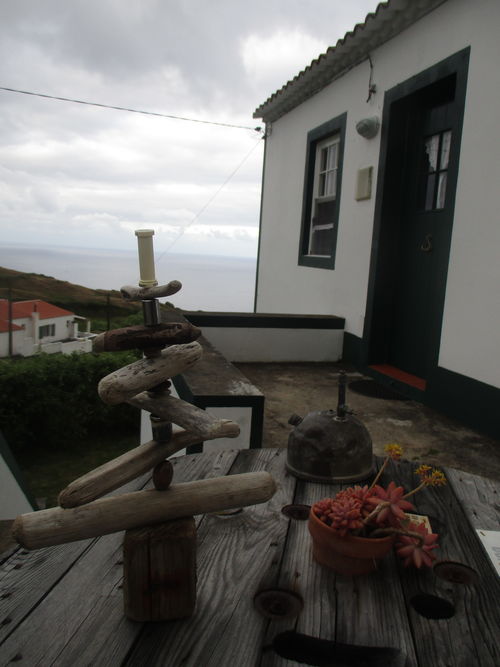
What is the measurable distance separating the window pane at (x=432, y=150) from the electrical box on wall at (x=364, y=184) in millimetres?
686

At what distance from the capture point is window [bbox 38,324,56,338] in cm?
2253

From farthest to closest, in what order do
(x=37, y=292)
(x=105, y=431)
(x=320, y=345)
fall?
(x=37, y=292)
(x=105, y=431)
(x=320, y=345)

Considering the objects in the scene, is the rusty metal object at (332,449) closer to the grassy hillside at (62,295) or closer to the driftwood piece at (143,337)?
the driftwood piece at (143,337)

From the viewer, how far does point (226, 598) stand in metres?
1.27

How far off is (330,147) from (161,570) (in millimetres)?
6974

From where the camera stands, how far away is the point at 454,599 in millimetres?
1276

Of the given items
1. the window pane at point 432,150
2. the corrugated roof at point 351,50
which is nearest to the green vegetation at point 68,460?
the corrugated roof at point 351,50

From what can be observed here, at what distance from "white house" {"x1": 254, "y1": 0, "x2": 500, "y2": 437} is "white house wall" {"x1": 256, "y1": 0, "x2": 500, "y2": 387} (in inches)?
0.5

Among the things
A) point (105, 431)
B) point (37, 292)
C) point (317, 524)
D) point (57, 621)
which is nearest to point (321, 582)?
point (317, 524)

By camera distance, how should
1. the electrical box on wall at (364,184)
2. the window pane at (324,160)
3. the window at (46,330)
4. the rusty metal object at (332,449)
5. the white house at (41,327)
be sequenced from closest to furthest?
the rusty metal object at (332,449) → the electrical box on wall at (364,184) → the window pane at (324,160) → the white house at (41,327) → the window at (46,330)

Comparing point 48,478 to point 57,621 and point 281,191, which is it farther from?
point 57,621

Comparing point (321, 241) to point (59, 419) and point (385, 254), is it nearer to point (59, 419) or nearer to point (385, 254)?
point (385, 254)

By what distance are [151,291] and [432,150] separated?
4825 millimetres

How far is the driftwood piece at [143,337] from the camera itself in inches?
46.7
